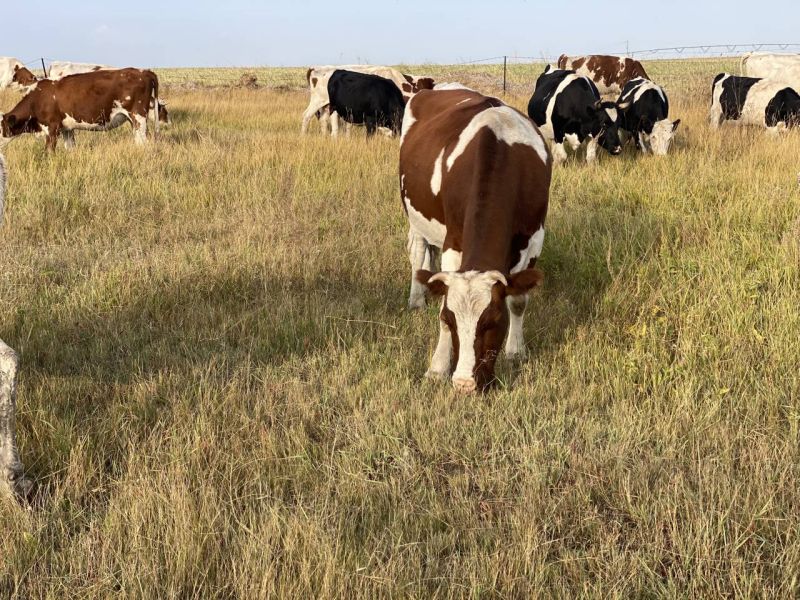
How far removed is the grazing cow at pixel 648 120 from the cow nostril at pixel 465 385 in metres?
9.05

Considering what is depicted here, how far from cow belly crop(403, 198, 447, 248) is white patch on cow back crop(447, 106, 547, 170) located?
0.52 meters

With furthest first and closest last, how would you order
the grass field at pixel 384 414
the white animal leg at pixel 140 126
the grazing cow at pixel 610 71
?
the grazing cow at pixel 610 71 → the white animal leg at pixel 140 126 → the grass field at pixel 384 414

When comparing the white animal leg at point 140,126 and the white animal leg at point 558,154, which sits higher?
the white animal leg at point 140,126

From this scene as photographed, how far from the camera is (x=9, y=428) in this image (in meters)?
2.76

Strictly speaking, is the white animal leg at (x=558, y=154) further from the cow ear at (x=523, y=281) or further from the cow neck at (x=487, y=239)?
the cow ear at (x=523, y=281)

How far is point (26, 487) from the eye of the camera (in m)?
2.76

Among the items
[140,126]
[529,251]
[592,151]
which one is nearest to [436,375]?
[529,251]

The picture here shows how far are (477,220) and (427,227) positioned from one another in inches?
48.7

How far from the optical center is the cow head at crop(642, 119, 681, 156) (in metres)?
11.1

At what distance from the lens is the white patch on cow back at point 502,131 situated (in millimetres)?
4344

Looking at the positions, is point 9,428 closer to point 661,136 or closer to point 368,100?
point 661,136

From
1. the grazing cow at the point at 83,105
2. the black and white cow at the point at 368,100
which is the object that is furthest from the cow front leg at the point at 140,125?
the black and white cow at the point at 368,100

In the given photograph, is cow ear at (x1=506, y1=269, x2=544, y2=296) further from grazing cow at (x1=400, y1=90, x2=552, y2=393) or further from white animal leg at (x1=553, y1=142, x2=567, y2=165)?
white animal leg at (x1=553, y1=142, x2=567, y2=165)

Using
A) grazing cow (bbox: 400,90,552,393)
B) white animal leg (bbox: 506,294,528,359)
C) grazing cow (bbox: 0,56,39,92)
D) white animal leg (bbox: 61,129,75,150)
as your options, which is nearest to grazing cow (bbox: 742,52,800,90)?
grazing cow (bbox: 400,90,552,393)
